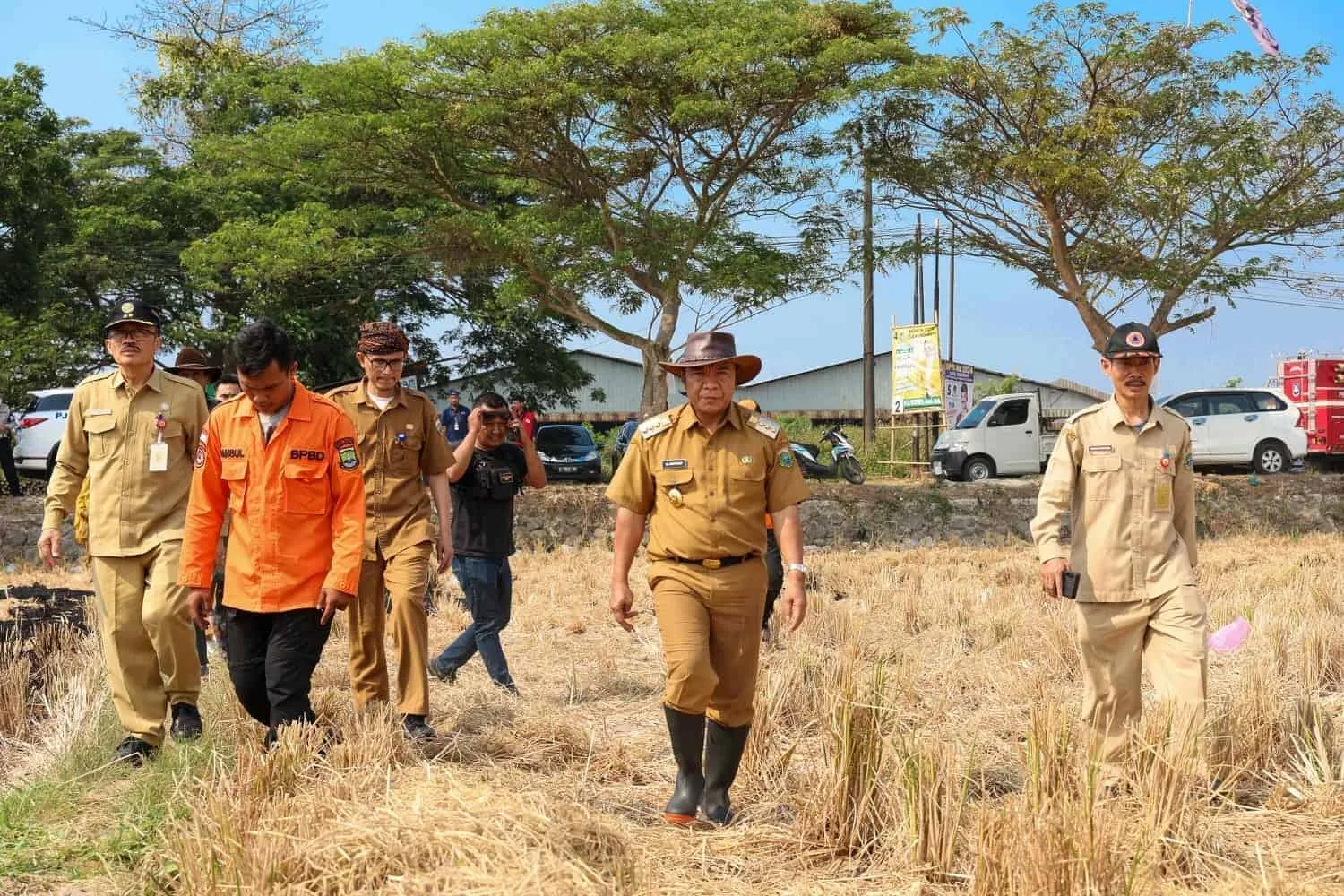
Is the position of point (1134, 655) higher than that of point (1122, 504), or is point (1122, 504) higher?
point (1122, 504)

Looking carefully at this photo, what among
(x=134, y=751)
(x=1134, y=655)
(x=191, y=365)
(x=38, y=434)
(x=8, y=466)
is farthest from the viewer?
(x=38, y=434)

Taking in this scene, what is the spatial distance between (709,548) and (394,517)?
5.97ft

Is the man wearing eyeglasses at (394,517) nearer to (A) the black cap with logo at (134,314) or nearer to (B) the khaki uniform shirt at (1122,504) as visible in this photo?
(A) the black cap with logo at (134,314)

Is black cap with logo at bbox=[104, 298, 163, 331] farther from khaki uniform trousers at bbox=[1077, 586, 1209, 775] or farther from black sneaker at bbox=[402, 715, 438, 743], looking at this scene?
khaki uniform trousers at bbox=[1077, 586, 1209, 775]

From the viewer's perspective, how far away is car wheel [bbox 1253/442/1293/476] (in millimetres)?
22672

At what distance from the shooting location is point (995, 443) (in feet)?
80.0

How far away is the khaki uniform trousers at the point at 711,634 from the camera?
14.9 ft

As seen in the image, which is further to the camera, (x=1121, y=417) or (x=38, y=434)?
(x=38, y=434)

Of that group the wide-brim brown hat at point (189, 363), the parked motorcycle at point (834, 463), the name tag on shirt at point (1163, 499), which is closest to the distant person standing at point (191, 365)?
the wide-brim brown hat at point (189, 363)

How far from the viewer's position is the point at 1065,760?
4.09 metres

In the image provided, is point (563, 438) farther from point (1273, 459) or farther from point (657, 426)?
point (657, 426)

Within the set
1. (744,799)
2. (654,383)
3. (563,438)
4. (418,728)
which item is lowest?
(744,799)

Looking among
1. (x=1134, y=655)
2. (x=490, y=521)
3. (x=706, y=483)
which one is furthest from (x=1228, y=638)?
(x=490, y=521)

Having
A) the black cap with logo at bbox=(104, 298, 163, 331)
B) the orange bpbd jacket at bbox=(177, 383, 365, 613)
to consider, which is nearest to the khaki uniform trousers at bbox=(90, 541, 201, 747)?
the orange bpbd jacket at bbox=(177, 383, 365, 613)
